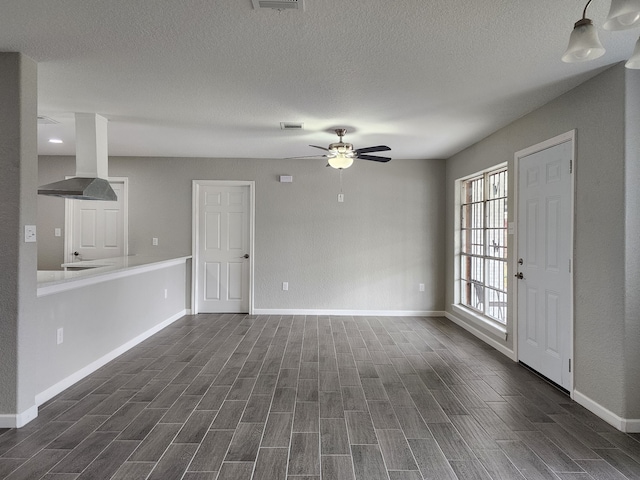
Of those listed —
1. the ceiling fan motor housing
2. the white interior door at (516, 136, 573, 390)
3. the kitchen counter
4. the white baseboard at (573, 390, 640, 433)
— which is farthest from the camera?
the ceiling fan motor housing

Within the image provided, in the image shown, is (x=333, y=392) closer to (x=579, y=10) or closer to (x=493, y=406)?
(x=493, y=406)

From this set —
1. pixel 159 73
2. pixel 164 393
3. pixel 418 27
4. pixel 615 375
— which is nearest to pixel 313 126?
pixel 159 73

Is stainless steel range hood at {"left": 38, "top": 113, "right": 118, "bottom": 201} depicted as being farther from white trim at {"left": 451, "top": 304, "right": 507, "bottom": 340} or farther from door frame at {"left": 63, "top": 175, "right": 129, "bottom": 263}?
white trim at {"left": 451, "top": 304, "right": 507, "bottom": 340}

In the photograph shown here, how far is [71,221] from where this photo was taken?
229 inches

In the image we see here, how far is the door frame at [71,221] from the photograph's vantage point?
579 cm

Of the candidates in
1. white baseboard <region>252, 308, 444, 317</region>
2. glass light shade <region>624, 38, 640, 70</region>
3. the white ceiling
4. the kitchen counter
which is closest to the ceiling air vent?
the white ceiling

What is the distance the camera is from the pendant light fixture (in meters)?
1.31

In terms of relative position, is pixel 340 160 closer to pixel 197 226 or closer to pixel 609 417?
pixel 197 226

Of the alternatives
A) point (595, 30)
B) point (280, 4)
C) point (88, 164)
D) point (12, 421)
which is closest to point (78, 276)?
point (12, 421)

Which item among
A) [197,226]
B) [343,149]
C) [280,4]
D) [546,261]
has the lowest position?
[546,261]

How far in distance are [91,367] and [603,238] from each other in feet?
14.5

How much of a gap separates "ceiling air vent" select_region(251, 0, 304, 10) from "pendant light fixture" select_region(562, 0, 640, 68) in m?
1.28

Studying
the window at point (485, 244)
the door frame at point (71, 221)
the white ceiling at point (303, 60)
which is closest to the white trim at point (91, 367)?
the door frame at point (71, 221)

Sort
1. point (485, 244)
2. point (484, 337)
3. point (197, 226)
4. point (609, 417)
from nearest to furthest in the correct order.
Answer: point (609, 417)
point (484, 337)
point (485, 244)
point (197, 226)
